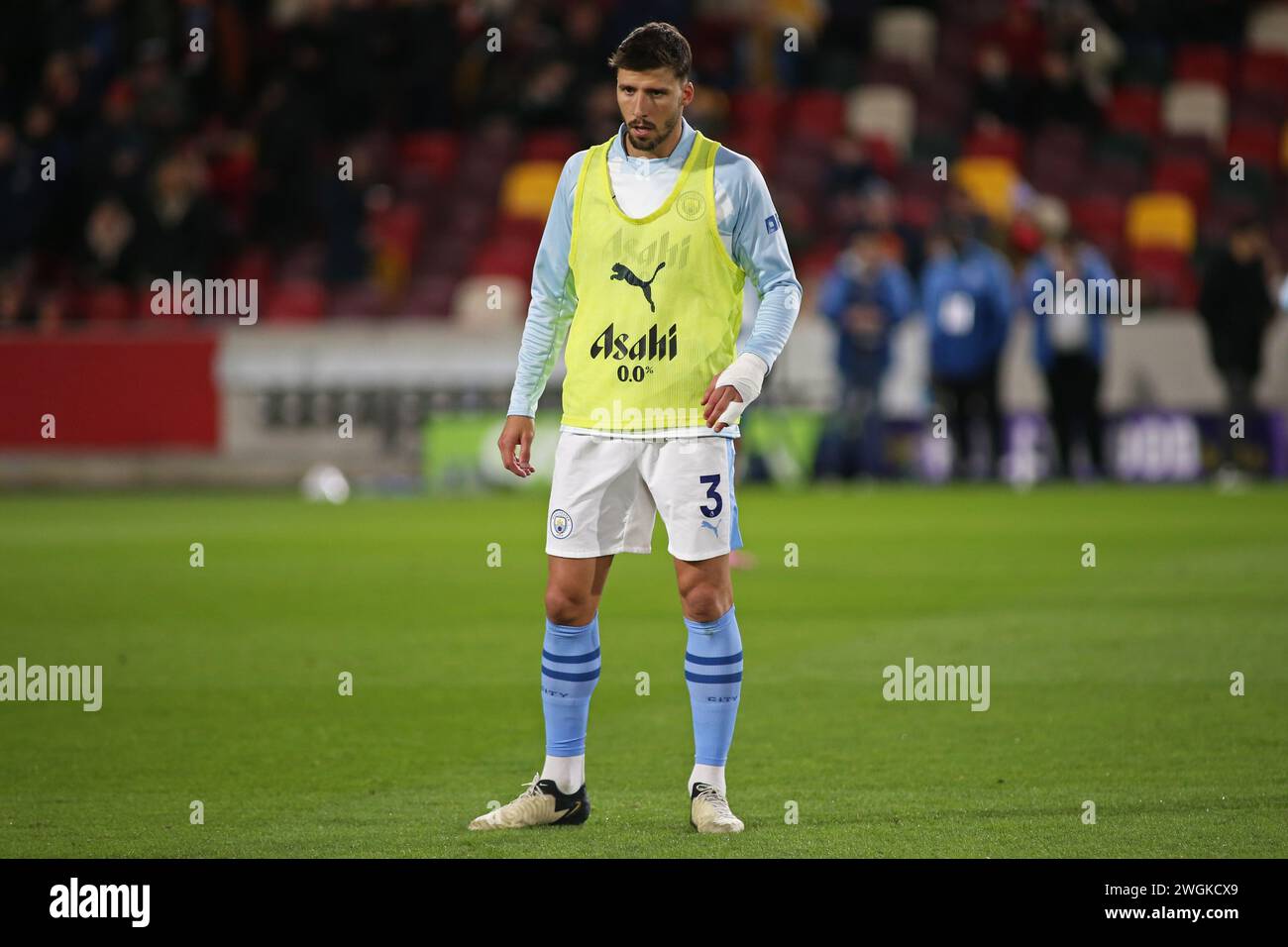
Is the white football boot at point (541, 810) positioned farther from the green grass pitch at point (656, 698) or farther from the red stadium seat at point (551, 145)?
the red stadium seat at point (551, 145)

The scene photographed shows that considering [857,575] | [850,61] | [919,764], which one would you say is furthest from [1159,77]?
[919,764]

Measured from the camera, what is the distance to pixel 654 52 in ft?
19.7

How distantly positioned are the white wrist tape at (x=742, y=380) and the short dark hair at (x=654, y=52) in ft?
2.80

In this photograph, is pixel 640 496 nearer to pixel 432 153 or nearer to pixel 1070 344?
pixel 1070 344

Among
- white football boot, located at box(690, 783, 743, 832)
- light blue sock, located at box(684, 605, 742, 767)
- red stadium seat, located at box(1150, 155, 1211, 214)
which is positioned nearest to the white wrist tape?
light blue sock, located at box(684, 605, 742, 767)

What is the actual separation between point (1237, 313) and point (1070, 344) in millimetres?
1640

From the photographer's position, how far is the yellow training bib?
6184 mm

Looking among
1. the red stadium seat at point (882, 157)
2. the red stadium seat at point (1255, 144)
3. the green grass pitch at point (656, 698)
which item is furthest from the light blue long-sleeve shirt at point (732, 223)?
the red stadium seat at point (1255, 144)

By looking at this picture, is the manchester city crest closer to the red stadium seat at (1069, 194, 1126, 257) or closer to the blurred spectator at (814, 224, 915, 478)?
the blurred spectator at (814, 224, 915, 478)

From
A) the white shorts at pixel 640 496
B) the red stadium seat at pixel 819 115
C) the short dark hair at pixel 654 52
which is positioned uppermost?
the red stadium seat at pixel 819 115

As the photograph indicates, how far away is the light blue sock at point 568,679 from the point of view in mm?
6324

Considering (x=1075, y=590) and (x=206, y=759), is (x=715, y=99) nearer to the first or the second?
(x=1075, y=590)
